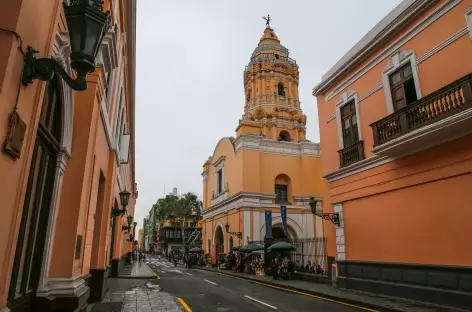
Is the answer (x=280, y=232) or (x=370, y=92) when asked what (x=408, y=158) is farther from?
(x=280, y=232)

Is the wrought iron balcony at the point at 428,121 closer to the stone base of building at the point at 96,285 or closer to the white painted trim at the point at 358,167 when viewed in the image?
the white painted trim at the point at 358,167

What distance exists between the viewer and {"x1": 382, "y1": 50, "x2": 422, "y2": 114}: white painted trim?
10680mm

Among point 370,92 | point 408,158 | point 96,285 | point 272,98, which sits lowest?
point 96,285

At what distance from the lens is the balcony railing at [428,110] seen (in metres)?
8.30

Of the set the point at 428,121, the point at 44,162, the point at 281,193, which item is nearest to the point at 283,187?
the point at 281,193

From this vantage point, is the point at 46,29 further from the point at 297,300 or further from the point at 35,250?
the point at 297,300

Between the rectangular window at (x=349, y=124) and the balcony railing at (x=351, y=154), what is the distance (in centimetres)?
30

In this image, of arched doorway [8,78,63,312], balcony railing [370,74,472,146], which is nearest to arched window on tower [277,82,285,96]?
balcony railing [370,74,472,146]

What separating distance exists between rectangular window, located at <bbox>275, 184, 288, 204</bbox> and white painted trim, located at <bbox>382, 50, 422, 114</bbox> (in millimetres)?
20785

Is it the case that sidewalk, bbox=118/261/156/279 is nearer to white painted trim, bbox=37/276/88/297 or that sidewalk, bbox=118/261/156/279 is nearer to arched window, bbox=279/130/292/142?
white painted trim, bbox=37/276/88/297

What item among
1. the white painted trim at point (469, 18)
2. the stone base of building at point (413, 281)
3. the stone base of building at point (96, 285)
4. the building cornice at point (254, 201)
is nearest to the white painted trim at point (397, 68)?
the white painted trim at point (469, 18)

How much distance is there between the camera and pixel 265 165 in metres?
31.2

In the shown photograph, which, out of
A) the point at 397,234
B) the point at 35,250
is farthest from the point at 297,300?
the point at 35,250

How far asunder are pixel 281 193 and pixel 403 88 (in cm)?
2179
